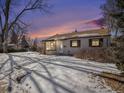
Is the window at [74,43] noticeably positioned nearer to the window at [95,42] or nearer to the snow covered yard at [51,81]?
A: the window at [95,42]

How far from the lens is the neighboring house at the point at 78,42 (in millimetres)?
25344

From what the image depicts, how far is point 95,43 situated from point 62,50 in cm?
638

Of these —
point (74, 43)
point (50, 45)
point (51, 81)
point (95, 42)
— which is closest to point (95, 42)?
point (95, 42)

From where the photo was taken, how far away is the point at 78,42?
27.3 meters

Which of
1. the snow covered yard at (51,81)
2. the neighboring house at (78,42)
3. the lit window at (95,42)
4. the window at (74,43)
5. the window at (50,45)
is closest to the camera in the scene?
the snow covered yard at (51,81)

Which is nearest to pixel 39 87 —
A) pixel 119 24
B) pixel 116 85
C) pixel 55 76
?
pixel 55 76

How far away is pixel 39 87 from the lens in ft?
29.4

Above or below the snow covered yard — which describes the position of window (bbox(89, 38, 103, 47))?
above

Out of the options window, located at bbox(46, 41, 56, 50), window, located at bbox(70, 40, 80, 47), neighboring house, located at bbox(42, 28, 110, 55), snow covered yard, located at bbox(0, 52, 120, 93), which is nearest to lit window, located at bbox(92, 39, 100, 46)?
neighboring house, located at bbox(42, 28, 110, 55)

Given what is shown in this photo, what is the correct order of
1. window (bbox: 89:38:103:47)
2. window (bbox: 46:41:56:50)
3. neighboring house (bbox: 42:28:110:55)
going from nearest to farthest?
window (bbox: 89:38:103:47)
neighboring house (bbox: 42:28:110:55)
window (bbox: 46:41:56:50)

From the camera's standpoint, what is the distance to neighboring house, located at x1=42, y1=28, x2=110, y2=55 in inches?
998

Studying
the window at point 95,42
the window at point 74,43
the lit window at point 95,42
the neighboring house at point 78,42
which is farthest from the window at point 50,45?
the lit window at point 95,42

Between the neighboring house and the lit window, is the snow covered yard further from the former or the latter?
the lit window

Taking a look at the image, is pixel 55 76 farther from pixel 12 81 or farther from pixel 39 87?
pixel 12 81
